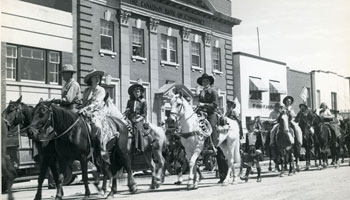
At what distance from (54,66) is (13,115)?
32.8ft

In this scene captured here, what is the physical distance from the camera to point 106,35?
2336 centimetres

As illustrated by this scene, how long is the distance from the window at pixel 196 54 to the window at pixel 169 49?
1.68m

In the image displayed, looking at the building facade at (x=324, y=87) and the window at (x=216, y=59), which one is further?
the building facade at (x=324, y=87)

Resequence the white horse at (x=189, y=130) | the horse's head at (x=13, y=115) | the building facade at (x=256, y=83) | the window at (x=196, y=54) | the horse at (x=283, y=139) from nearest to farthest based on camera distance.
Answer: the horse's head at (x=13, y=115)
the white horse at (x=189, y=130)
the horse at (x=283, y=139)
the window at (x=196, y=54)
the building facade at (x=256, y=83)

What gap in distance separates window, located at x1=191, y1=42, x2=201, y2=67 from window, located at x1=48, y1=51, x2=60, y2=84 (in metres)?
11.0

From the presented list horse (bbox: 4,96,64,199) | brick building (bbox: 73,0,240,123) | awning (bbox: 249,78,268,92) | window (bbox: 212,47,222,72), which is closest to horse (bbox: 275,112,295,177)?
horse (bbox: 4,96,64,199)

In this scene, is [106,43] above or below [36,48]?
above

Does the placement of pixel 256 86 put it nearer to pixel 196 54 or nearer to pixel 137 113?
pixel 196 54

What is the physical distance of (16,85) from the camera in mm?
17375

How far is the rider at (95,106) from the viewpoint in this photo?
34.8 ft

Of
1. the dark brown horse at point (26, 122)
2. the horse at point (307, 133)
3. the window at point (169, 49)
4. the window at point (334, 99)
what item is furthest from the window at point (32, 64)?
the window at point (334, 99)

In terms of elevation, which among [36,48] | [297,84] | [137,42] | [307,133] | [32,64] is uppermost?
[137,42]

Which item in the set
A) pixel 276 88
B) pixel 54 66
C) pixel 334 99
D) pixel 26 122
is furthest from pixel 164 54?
pixel 334 99

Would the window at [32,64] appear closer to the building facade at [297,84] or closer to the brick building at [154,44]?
the brick building at [154,44]
